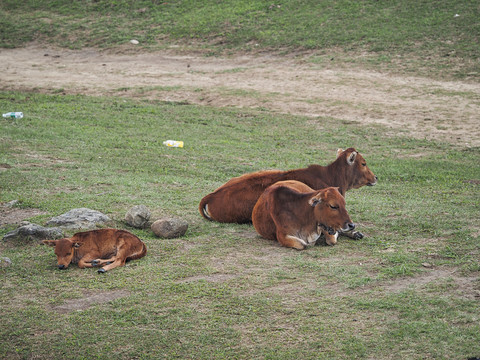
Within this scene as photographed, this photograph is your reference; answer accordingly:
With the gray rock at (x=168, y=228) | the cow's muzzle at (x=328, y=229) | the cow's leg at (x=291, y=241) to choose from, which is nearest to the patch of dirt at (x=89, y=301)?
the gray rock at (x=168, y=228)

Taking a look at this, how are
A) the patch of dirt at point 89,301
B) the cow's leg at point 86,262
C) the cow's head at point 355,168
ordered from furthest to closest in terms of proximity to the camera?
the cow's head at point 355,168 → the cow's leg at point 86,262 → the patch of dirt at point 89,301

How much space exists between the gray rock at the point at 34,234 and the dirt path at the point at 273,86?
10643mm

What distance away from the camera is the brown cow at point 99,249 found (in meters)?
7.08

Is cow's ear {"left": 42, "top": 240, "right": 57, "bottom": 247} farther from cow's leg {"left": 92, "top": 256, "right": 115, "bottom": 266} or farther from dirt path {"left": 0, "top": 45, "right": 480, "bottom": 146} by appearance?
dirt path {"left": 0, "top": 45, "right": 480, "bottom": 146}

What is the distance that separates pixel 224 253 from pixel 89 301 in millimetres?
1925

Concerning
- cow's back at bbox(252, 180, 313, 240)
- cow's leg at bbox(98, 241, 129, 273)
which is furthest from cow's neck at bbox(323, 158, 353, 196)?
cow's leg at bbox(98, 241, 129, 273)

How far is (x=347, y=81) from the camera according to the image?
2028cm

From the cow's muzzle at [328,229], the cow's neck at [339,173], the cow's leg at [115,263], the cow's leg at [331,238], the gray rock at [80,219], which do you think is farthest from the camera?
the cow's neck at [339,173]

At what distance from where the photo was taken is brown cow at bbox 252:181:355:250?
7.87 metres

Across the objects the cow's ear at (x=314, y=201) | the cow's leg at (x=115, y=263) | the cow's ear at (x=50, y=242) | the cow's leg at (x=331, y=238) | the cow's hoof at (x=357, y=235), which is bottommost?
the cow's hoof at (x=357, y=235)

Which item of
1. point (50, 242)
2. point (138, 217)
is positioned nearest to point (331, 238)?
point (138, 217)

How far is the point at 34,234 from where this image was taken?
7793 mm

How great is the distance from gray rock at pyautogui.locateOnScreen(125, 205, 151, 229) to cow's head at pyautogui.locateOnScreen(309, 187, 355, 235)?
2272mm

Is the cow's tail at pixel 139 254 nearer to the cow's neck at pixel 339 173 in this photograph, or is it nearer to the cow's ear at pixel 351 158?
the cow's neck at pixel 339 173
